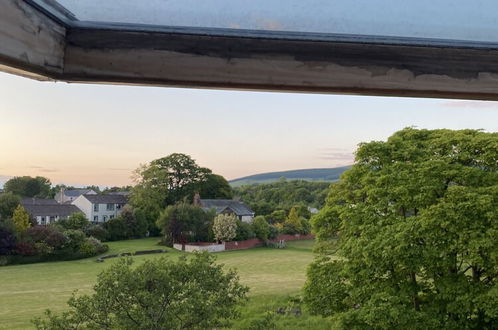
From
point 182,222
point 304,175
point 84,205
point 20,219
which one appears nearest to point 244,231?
point 182,222

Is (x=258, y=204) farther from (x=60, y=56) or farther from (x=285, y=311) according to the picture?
(x=60, y=56)

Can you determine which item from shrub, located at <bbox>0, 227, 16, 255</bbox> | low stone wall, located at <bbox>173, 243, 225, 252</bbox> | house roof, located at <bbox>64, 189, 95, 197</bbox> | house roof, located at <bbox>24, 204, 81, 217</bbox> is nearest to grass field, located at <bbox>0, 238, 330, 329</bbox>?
low stone wall, located at <bbox>173, 243, 225, 252</bbox>

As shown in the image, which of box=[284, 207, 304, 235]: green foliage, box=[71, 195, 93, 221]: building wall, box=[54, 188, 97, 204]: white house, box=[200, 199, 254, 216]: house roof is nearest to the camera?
box=[71, 195, 93, 221]: building wall

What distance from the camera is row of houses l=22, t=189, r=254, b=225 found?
1274 centimetres

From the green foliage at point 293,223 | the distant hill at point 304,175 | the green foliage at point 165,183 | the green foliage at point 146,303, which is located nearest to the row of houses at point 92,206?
the green foliage at point 165,183

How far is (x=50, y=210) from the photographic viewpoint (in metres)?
13.1

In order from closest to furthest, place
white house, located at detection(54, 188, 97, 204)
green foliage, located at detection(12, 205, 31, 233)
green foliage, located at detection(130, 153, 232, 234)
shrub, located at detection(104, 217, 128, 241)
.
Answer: green foliage, located at detection(12, 205, 31, 233) < shrub, located at detection(104, 217, 128, 241) < green foliage, located at detection(130, 153, 232, 234) < white house, located at detection(54, 188, 97, 204)

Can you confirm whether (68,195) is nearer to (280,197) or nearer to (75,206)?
(75,206)

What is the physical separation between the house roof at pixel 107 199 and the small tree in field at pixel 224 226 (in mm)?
3565

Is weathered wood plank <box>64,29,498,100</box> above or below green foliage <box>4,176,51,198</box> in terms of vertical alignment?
below

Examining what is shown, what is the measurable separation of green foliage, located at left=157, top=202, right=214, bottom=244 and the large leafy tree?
8.43 meters

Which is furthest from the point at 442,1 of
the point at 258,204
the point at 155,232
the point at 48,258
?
the point at 258,204

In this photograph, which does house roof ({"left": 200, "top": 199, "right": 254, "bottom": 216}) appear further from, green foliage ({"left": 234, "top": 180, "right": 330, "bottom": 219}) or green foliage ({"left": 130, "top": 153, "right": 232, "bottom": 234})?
green foliage ({"left": 130, "top": 153, "right": 232, "bottom": 234})

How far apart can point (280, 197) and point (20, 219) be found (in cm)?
891
